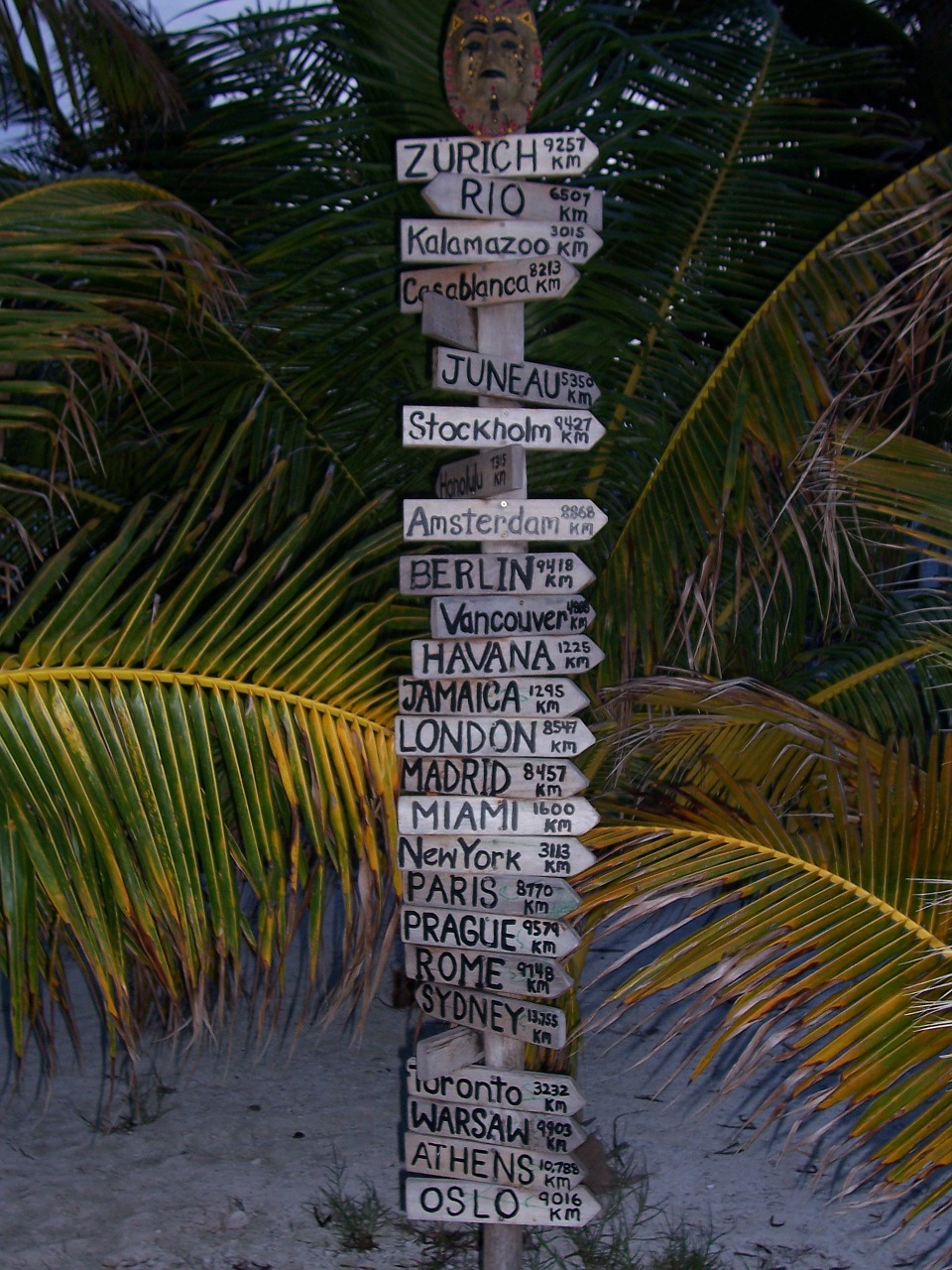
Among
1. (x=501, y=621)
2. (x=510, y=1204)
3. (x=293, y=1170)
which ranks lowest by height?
(x=293, y=1170)

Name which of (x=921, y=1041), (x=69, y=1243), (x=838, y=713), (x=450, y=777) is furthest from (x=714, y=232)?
(x=69, y=1243)

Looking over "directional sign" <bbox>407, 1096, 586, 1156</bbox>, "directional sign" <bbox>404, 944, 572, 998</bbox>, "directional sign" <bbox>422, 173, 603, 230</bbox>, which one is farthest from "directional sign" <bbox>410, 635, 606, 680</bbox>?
"directional sign" <bbox>422, 173, 603, 230</bbox>

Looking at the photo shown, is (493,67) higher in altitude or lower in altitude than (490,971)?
higher

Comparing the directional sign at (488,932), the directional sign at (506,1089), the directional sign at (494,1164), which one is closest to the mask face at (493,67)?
the directional sign at (488,932)

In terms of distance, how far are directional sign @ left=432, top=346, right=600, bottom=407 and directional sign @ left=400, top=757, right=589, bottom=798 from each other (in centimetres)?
69

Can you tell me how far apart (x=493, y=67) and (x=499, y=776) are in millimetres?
1311

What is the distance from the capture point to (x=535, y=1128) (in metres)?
2.21

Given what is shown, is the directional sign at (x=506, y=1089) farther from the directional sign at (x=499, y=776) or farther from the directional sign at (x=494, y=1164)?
the directional sign at (x=499, y=776)

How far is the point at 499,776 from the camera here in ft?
6.91

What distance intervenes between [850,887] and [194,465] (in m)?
2.19

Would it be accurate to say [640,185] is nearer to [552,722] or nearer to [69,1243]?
[552,722]

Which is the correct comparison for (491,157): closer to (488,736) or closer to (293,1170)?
(488,736)

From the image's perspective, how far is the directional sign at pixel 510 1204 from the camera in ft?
7.23

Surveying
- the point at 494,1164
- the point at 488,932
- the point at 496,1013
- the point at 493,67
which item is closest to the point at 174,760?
the point at 488,932
